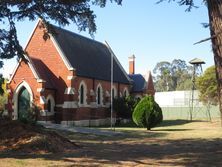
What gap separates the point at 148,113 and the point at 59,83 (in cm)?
1373

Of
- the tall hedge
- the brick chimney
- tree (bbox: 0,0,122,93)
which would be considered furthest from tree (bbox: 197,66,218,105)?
tree (bbox: 0,0,122,93)

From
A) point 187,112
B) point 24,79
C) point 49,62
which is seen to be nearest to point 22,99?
point 24,79

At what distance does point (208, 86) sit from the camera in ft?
233

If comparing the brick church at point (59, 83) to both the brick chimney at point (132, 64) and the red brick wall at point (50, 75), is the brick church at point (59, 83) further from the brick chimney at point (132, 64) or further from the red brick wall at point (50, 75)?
the brick chimney at point (132, 64)

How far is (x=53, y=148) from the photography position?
1620 centimetres

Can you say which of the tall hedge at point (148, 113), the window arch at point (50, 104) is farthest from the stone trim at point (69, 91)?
the tall hedge at point (148, 113)

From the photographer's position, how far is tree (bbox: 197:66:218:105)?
225 feet

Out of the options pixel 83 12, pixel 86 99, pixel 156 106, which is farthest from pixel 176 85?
pixel 83 12

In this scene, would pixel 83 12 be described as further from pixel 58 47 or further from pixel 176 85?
pixel 176 85

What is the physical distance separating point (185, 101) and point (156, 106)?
61931mm

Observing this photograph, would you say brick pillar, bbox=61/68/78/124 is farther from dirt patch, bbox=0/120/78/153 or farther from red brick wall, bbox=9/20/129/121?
dirt patch, bbox=0/120/78/153

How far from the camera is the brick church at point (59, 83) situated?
43.5m

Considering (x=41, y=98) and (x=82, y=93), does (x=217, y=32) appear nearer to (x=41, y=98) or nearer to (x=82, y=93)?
(x=41, y=98)

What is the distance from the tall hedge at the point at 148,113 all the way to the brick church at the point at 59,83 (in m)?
10.6
